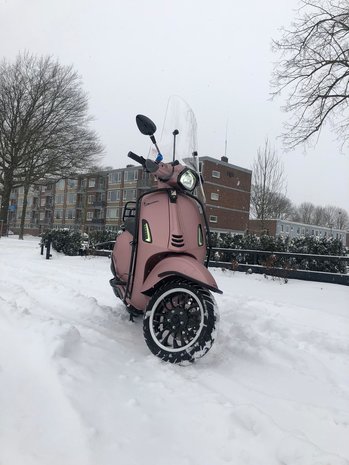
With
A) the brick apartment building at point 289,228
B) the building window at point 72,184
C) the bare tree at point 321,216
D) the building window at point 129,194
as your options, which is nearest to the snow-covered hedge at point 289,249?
the brick apartment building at point 289,228

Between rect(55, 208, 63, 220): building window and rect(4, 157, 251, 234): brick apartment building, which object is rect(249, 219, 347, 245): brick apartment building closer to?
rect(4, 157, 251, 234): brick apartment building

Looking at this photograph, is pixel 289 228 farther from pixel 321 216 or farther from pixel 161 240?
pixel 161 240

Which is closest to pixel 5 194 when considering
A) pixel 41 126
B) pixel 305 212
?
pixel 41 126

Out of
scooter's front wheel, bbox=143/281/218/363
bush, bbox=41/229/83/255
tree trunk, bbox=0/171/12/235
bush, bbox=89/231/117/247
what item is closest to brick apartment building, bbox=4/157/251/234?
tree trunk, bbox=0/171/12/235

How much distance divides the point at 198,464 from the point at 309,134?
14499 millimetres

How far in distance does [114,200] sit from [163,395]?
211ft

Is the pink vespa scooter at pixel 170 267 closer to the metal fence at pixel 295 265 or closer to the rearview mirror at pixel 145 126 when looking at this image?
the rearview mirror at pixel 145 126

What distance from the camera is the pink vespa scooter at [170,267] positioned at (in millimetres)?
3031

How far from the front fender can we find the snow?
0.62 m

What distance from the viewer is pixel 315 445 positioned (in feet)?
6.64

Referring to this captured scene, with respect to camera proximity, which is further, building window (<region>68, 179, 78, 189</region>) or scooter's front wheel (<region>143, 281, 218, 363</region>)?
building window (<region>68, 179, 78, 189</region>)

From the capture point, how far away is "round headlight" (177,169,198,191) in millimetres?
3447

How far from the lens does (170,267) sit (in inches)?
125

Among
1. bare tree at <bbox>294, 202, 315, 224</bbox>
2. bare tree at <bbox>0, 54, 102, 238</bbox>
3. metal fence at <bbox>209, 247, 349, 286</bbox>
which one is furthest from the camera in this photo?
bare tree at <bbox>294, 202, 315, 224</bbox>
